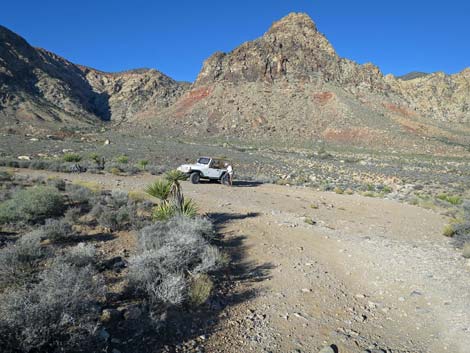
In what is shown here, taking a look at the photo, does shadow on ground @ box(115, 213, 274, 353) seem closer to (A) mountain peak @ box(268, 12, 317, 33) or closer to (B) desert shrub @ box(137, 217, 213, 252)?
(B) desert shrub @ box(137, 217, 213, 252)

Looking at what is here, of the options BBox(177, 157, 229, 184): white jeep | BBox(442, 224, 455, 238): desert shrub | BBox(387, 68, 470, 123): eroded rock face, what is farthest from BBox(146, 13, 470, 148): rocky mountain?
BBox(442, 224, 455, 238): desert shrub

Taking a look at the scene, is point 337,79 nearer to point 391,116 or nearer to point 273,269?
point 391,116

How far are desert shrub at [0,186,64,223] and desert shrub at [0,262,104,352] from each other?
465 cm

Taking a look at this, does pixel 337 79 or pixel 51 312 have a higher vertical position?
pixel 337 79

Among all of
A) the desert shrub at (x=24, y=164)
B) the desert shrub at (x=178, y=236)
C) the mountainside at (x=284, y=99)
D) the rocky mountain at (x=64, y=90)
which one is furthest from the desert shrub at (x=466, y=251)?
the rocky mountain at (x=64, y=90)

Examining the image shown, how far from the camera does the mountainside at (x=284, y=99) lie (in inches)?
2739

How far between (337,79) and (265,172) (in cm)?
6309

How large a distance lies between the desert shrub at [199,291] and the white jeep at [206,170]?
12.2 meters

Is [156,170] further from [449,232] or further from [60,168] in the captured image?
[449,232]

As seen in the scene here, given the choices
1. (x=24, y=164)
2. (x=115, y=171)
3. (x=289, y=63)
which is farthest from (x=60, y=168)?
(x=289, y=63)

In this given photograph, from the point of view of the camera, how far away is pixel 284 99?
77375 millimetres

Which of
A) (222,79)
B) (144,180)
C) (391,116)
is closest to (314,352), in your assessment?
(144,180)

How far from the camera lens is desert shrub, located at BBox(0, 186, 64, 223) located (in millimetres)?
8250

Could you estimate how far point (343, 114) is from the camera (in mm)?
71312
